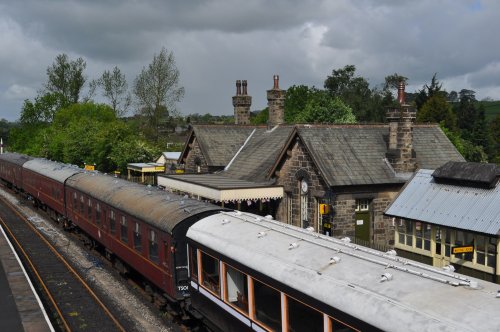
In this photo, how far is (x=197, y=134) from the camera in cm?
3228

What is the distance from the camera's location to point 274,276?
28.3 ft

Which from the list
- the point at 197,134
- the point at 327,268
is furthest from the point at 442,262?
the point at 197,134

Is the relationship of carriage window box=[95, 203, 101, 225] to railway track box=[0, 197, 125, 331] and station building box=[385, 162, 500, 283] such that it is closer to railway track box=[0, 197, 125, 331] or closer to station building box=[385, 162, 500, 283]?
railway track box=[0, 197, 125, 331]

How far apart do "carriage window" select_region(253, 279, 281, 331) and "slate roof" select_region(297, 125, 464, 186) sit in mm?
13534

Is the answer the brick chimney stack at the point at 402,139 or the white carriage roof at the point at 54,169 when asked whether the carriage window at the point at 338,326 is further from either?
the white carriage roof at the point at 54,169

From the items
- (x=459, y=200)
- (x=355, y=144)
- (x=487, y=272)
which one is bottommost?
(x=487, y=272)

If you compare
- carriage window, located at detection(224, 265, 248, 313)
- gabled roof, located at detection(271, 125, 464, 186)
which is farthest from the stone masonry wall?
carriage window, located at detection(224, 265, 248, 313)

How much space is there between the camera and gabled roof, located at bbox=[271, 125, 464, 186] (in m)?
23.2

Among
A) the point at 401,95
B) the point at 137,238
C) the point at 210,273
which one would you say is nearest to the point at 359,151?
the point at 401,95

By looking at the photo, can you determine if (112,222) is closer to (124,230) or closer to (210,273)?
(124,230)

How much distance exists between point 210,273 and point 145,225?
401 centimetres

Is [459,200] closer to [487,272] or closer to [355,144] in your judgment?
[487,272]

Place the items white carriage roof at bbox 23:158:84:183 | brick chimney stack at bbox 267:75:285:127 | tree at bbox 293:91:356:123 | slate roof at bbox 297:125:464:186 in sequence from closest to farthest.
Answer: slate roof at bbox 297:125:464:186 < white carriage roof at bbox 23:158:84:183 < brick chimney stack at bbox 267:75:285:127 < tree at bbox 293:91:356:123

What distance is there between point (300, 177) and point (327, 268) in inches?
662
